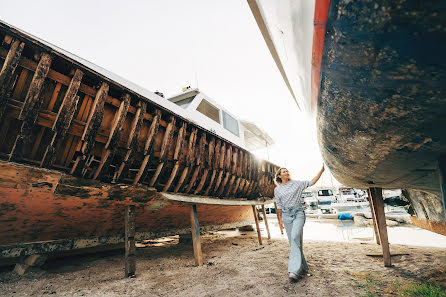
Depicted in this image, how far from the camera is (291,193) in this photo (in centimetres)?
330

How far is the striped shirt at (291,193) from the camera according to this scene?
3281 millimetres

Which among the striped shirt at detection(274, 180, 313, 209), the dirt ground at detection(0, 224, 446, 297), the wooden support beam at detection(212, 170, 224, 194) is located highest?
the wooden support beam at detection(212, 170, 224, 194)

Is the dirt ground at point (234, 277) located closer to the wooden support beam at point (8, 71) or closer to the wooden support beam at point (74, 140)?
the wooden support beam at point (74, 140)

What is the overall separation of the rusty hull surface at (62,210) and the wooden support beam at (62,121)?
18 cm

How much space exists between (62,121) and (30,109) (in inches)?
12.7

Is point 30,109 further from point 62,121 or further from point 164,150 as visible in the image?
point 164,150

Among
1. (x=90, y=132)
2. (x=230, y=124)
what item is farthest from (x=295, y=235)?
(x=230, y=124)

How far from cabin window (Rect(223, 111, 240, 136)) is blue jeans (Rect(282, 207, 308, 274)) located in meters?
5.92

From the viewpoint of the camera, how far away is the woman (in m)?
3.02

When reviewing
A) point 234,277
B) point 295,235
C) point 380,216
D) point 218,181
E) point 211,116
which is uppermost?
point 211,116

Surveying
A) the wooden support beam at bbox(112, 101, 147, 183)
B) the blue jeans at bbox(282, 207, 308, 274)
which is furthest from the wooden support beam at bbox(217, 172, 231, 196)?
the wooden support beam at bbox(112, 101, 147, 183)

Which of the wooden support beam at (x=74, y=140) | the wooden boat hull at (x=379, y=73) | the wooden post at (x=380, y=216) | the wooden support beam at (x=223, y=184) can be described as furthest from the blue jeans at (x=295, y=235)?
the wooden support beam at (x=74, y=140)

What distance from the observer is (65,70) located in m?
2.75

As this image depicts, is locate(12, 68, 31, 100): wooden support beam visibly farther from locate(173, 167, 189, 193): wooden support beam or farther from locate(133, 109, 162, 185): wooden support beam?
locate(173, 167, 189, 193): wooden support beam
